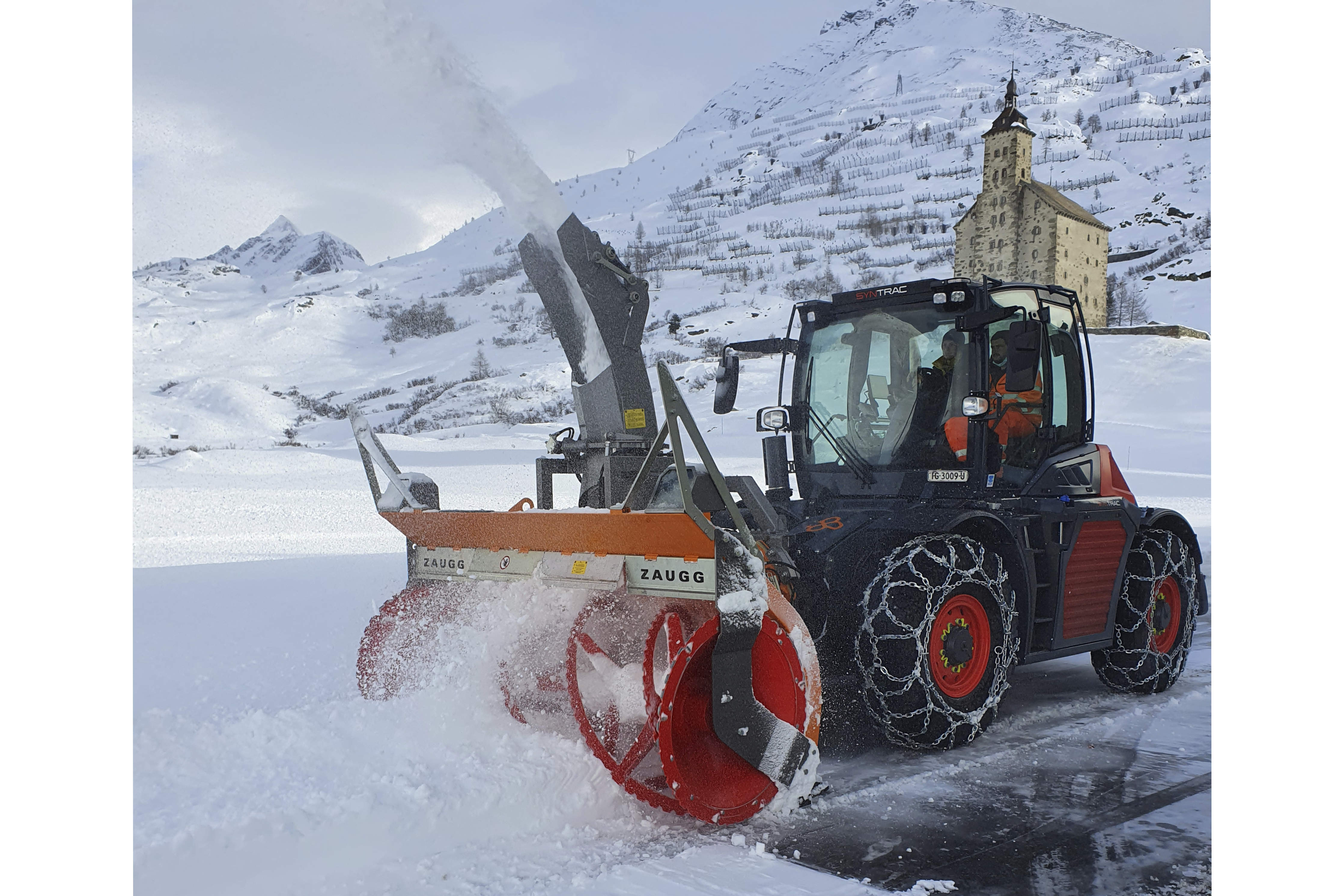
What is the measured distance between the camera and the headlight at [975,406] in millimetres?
4031

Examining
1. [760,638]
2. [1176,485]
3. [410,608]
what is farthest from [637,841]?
[1176,485]

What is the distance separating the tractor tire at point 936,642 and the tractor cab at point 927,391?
52 cm

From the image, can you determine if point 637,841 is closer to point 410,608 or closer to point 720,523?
point 720,523

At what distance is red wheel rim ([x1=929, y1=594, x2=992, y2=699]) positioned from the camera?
3680mm

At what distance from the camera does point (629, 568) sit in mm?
3240

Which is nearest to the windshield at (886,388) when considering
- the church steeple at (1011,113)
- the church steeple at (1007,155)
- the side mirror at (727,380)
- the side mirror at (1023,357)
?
the side mirror at (1023,357)

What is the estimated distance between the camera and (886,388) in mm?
4367

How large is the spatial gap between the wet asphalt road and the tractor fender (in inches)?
38.8

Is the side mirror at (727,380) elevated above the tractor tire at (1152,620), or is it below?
above

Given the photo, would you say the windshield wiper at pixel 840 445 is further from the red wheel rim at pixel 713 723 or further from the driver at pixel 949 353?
the red wheel rim at pixel 713 723

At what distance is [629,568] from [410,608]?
4.18 feet

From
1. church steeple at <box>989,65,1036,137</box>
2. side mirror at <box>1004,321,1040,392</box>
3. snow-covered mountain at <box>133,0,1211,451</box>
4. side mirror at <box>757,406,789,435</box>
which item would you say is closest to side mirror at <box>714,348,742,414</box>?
side mirror at <box>757,406,789,435</box>

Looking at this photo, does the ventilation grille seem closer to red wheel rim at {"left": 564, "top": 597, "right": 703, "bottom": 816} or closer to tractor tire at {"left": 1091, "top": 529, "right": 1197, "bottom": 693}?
tractor tire at {"left": 1091, "top": 529, "right": 1197, "bottom": 693}

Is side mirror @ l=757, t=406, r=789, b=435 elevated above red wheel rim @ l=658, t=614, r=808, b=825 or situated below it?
above
